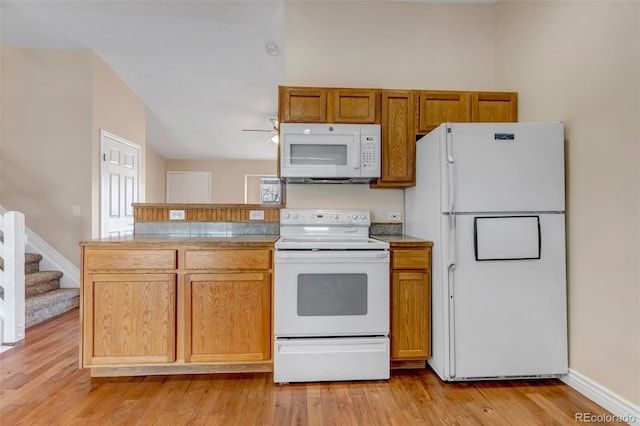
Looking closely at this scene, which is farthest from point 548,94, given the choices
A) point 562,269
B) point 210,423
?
point 210,423

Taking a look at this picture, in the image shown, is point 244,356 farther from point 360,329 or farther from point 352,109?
point 352,109

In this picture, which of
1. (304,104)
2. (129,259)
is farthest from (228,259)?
(304,104)

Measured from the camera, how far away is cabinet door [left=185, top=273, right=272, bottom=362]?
2.08 metres

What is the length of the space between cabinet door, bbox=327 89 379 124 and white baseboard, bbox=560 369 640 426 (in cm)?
209

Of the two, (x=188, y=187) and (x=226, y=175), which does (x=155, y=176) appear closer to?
(x=188, y=187)

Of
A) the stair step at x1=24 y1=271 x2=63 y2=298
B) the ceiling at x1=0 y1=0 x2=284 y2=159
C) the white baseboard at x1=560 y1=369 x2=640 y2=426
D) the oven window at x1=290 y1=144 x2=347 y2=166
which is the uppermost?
the ceiling at x1=0 y1=0 x2=284 y2=159

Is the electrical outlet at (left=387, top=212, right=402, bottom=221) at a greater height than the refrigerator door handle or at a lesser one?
greater

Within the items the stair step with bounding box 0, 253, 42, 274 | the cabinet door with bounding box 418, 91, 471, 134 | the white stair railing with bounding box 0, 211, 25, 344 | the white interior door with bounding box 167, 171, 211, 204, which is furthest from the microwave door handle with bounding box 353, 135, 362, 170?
the white interior door with bounding box 167, 171, 211, 204

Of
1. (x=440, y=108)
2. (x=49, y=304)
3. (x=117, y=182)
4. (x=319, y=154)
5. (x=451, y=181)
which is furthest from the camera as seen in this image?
(x=117, y=182)

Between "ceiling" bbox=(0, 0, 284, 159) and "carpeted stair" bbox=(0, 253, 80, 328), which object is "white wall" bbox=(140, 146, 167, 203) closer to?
"ceiling" bbox=(0, 0, 284, 159)

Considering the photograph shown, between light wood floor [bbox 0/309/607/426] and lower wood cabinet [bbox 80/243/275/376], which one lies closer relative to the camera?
light wood floor [bbox 0/309/607/426]

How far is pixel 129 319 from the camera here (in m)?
2.06

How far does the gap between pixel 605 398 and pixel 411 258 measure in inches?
48.8

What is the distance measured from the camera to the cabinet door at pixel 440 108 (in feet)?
8.24
